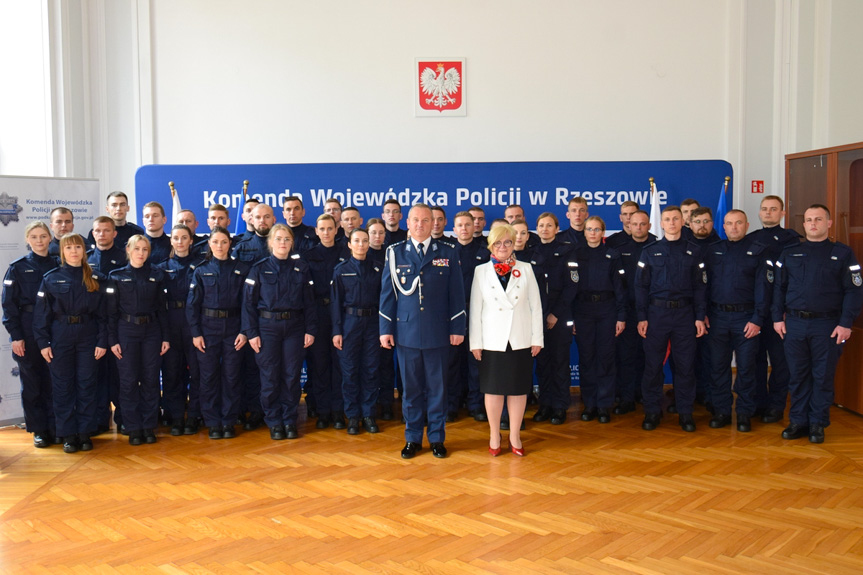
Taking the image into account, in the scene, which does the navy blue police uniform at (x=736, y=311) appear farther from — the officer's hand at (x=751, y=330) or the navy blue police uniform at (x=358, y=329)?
the navy blue police uniform at (x=358, y=329)

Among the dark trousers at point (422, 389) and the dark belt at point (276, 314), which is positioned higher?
the dark belt at point (276, 314)

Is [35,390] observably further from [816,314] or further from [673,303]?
[816,314]

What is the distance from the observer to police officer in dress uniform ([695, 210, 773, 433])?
509 centimetres

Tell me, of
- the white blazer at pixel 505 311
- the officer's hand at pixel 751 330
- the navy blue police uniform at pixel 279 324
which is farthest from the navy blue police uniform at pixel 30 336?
the officer's hand at pixel 751 330

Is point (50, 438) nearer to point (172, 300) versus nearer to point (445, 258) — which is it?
point (172, 300)

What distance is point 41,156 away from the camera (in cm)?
700

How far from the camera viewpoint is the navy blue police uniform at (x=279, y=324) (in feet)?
16.1

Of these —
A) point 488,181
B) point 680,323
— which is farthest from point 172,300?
point 680,323

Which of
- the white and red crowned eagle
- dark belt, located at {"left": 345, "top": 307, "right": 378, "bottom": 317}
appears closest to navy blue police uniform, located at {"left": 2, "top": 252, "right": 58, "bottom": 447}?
dark belt, located at {"left": 345, "top": 307, "right": 378, "bottom": 317}

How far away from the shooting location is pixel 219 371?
5.10m

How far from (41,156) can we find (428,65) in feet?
13.5

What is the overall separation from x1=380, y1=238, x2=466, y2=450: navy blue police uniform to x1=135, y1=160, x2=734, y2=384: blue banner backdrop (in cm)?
234

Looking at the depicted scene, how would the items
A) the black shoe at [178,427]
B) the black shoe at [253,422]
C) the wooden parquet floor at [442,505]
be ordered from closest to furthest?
1. the wooden parquet floor at [442,505]
2. the black shoe at [178,427]
3. the black shoe at [253,422]

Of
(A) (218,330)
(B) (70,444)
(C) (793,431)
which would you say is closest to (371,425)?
(A) (218,330)
